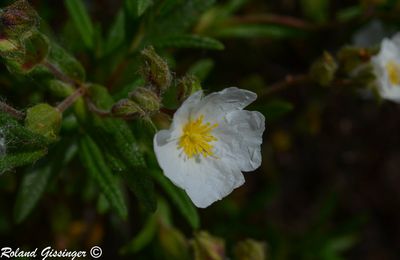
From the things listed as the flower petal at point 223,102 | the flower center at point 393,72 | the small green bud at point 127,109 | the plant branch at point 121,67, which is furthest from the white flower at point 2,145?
the flower center at point 393,72

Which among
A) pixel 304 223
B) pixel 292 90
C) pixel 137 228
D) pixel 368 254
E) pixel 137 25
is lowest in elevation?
pixel 368 254

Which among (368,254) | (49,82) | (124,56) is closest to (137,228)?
(124,56)

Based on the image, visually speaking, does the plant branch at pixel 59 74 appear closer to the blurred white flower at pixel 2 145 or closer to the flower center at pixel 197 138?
the blurred white flower at pixel 2 145

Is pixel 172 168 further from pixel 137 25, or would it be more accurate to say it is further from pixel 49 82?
pixel 137 25

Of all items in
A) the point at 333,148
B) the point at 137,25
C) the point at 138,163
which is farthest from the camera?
the point at 333,148

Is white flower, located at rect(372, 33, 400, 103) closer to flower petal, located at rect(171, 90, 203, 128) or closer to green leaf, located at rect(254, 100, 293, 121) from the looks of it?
green leaf, located at rect(254, 100, 293, 121)

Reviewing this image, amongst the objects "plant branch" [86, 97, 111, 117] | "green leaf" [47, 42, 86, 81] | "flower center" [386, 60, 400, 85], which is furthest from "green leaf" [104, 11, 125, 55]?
"flower center" [386, 60, 400, 85]

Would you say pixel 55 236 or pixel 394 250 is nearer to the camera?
pixel 55 236

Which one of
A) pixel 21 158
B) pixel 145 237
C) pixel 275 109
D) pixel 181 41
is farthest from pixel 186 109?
pixel 145 237
